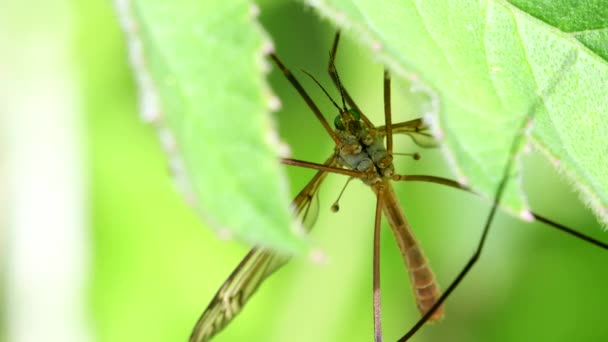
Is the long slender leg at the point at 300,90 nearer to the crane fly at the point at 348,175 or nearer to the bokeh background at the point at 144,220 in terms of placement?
the crane fly at the point at 348,175

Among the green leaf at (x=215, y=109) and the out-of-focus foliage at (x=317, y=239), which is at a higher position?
the out-of-focus foliage at (x=317, y=239)

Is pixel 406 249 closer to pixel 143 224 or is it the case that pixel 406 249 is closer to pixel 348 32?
pixel 143 224

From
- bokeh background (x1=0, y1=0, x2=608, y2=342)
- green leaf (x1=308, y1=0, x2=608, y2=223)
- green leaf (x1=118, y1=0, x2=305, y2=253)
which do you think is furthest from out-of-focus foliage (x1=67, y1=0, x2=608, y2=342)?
green leaf (x1=118, y1=0, x2=305, y2=253)

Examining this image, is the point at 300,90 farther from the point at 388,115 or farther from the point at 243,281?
the point at 243,281

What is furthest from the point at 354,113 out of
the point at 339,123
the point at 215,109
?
the point at 215,109

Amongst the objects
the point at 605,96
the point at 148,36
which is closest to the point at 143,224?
the point at 605,96

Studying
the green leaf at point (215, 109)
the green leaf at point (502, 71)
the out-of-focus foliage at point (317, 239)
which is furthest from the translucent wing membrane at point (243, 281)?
the green leaf at point (215, 109)
